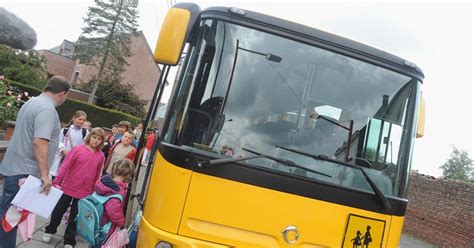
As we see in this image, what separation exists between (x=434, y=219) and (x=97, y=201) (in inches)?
495

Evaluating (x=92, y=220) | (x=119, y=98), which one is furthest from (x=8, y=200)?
(x=119, y=98)

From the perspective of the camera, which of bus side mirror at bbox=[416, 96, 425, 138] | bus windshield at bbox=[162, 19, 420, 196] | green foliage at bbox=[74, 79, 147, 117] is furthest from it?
green foliage at bbox=[74, 79, 147, 117]

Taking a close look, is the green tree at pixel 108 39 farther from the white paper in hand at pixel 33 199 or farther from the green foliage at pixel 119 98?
the white paper in hand at pixel 33 199

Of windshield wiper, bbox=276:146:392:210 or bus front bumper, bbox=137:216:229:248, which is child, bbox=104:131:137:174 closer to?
bus front bumper, bbox=137:216:229:248

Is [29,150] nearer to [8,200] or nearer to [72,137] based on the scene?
[8,200]

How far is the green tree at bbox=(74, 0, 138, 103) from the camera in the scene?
45094 millimetres

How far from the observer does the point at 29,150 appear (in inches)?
138

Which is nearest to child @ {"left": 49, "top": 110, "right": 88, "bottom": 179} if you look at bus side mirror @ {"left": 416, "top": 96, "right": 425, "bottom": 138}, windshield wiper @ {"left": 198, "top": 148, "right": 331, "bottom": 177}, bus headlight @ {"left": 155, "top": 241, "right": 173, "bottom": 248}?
bus headlight @ {"left": 155, "top": 241, "right": 173, "bottom": 248}

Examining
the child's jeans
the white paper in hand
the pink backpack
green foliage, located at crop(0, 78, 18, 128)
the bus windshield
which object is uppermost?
the bus windshield

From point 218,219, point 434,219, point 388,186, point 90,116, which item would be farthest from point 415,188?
point 90,116

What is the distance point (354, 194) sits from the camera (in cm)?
305

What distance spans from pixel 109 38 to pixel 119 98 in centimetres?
831

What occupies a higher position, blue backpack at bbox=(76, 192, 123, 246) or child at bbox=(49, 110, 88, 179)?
child at bbox=(49, 110, 88, 179)

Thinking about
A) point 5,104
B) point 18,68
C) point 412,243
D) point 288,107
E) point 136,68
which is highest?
point 136,68
